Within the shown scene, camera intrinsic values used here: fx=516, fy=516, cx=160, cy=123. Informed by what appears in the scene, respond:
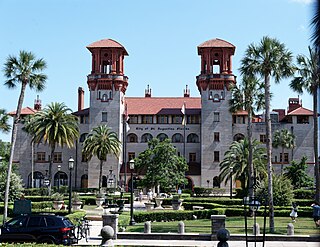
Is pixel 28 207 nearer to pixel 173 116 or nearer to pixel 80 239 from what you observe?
pixel 80 239

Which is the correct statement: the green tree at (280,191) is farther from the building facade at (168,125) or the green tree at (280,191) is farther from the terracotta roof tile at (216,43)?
the terracotta roof tile at (216,43)

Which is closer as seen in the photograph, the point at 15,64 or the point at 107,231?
the point at 107,231

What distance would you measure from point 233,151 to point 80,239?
3780 cm

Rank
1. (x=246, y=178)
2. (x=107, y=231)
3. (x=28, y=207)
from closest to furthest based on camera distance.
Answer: (x=107, y=231)
(x=28, y=207)
(x=246, y=178)

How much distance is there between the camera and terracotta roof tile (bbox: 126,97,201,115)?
79.7 m

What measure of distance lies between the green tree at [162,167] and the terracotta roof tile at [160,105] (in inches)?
778

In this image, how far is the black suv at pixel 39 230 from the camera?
2022 cm

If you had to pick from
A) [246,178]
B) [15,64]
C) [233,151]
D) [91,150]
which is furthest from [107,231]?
[91,150]

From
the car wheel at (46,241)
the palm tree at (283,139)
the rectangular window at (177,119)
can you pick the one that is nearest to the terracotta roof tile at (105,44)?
the rectangular window at (177,119)

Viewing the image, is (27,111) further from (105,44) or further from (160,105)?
(160,105)

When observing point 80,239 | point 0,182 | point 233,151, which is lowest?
point 80,239

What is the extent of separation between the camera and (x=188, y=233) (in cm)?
2600

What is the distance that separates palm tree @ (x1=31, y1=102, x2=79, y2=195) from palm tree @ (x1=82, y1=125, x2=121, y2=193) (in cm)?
607

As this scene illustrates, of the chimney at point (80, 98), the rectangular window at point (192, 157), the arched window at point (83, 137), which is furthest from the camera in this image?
the chimney at point (80, 98)
